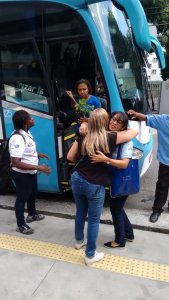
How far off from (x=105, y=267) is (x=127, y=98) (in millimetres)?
2096

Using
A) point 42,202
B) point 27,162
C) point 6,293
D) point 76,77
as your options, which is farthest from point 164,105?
point 6,293

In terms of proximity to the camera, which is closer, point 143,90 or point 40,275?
point 40,275

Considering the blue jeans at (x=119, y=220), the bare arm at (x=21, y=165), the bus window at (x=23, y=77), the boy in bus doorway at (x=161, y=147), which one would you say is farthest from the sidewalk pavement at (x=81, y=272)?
the bus window at (x=23, y=77)

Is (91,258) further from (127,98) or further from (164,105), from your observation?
(164,105)

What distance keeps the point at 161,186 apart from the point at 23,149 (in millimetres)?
1804

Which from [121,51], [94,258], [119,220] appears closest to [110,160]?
[119,220]

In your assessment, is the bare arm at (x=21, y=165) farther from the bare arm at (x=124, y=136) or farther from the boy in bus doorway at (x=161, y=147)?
the boy in bus doorway at (x=161, y=147)

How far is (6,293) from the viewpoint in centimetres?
269

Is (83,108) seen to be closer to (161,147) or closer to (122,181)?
(161,147)

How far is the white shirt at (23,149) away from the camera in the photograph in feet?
10.9

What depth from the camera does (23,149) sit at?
3.34m

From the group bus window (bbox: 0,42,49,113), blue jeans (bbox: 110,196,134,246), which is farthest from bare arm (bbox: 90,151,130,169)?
bus window (bbox: 0,42,49,113)

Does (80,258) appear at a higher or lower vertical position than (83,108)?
lower

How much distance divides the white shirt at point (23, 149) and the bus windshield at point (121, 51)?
132 cm
